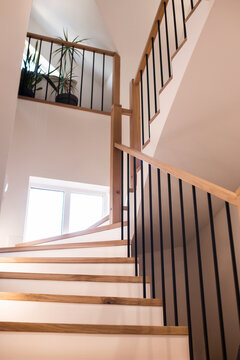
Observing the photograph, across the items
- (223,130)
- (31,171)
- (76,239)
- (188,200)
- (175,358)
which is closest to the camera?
(175,358)

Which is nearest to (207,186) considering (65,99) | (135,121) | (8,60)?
(8,60)

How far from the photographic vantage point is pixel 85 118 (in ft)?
15.5

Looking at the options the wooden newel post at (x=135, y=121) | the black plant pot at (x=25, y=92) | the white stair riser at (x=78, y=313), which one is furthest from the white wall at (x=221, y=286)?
the black plant pot at (x=25, y=92)

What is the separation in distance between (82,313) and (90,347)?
1.03 feet

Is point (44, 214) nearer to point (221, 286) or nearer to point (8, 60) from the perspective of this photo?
point (221, 286)

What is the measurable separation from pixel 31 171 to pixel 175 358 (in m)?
3.09

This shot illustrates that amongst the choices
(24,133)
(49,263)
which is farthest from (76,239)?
(24,133)

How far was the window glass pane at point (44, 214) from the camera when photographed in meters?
4.32

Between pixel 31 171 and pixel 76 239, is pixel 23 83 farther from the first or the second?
pixel 76 239

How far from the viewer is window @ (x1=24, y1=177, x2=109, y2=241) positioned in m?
4.34

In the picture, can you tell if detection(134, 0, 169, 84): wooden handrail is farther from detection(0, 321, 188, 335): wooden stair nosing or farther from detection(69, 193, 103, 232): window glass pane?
detection(0, 321, 188, 335): wooden stair nosing

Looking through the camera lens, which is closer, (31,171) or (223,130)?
(223,130)

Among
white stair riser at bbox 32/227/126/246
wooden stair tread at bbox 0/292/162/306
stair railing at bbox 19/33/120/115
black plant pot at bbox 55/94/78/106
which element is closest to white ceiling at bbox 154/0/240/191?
white stair riser at bbox 32/227/126/246

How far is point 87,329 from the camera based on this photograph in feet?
4.84
